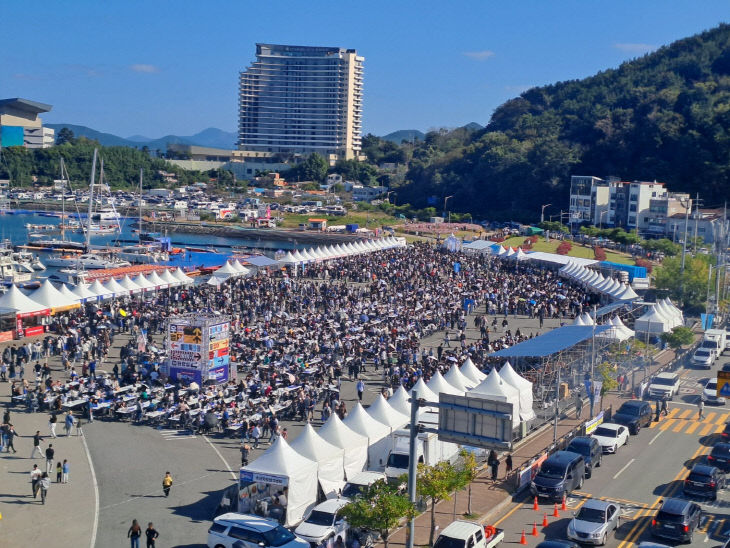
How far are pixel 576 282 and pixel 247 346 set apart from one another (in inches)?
929

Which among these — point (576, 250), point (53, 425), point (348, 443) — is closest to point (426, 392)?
point (348, 443)

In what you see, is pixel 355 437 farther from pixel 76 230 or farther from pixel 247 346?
pixel 76 230

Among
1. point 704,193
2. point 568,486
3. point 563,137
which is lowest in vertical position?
point 568,486

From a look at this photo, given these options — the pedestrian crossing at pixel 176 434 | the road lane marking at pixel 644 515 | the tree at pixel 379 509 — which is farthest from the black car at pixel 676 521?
the pedestrian crossing at pixel 176 434

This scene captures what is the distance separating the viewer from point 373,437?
1811cm

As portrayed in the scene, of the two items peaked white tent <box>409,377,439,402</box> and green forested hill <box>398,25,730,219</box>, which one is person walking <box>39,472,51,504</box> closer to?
peaked white tent <box>409,377,439,402</box>

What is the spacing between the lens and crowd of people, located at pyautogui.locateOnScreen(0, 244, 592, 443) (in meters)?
22.3

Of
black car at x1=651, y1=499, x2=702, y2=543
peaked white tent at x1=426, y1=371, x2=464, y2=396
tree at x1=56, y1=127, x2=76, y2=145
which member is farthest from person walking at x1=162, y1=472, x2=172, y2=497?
tree at x1=56, y1=127, x2=76, y2=145

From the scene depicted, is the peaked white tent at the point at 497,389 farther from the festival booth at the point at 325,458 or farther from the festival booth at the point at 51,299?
the festival booth at the point at 51,299

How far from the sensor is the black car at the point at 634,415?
2169 centimetres

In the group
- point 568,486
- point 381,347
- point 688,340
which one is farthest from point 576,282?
point 568,486

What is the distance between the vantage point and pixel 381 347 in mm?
29188

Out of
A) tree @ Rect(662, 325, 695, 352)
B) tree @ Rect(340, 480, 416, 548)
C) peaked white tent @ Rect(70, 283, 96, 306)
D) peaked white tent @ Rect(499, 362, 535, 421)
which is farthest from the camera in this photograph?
peaked white tent @ Rect(70, 283, 96, 306)

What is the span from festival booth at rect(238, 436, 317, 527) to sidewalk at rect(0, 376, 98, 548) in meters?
2.93
